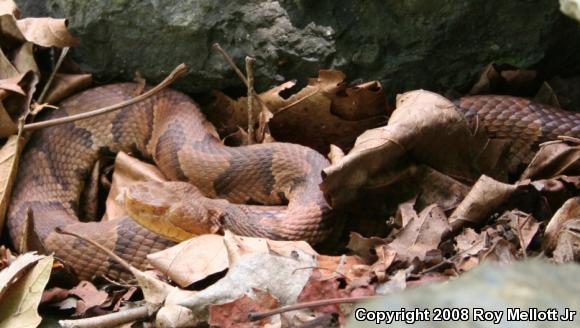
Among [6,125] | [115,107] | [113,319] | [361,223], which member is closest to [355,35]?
[361,223]

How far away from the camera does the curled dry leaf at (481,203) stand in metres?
2.87

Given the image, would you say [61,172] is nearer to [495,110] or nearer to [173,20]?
[173,20]

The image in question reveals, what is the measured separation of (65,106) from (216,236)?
153 cm

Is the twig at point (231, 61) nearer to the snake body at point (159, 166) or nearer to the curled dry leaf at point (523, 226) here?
the snake body at point (159, 166)

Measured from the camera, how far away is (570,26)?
138 inches

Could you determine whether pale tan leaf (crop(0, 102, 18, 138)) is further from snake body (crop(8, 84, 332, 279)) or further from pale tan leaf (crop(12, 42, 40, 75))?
pale tan leaf (crop(12, 42, 40, 75))

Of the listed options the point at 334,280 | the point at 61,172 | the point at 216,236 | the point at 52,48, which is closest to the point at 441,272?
the point at 334,280

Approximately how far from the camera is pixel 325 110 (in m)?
3.58

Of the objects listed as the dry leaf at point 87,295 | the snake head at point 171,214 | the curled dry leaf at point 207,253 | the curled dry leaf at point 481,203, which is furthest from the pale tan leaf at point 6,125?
the curled dry leaf at point 481,203

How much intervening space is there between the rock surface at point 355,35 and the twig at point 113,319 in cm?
144

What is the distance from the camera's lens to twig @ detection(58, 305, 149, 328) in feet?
8.89

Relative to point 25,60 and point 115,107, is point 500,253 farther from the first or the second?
point 25,60

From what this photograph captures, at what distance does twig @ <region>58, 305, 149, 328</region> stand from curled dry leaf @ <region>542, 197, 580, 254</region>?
1.45 m

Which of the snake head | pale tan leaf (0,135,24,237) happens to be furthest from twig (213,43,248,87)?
pale tan leaf (0,135,24,237)
